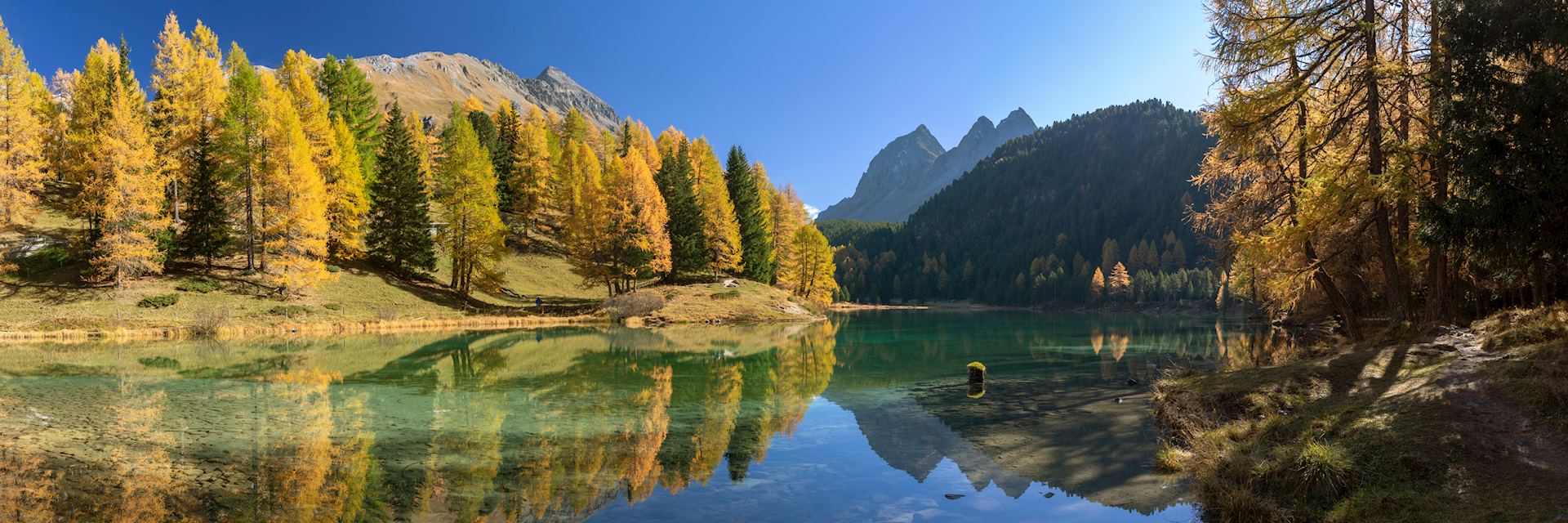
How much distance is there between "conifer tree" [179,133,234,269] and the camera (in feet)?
128

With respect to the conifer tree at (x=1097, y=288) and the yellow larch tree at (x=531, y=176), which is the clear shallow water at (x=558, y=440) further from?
the conifer tree at (x=1097, y=288)

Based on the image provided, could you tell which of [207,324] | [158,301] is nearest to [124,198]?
[158,301]

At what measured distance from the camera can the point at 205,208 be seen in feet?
129

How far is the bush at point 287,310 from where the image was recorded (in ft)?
122

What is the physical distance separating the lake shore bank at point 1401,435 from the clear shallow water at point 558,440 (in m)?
1.02

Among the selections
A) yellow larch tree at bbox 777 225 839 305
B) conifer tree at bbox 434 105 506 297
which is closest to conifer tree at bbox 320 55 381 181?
conifer tree at bbox 434 105 506 297

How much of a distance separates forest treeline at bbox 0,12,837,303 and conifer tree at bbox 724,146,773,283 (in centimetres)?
16

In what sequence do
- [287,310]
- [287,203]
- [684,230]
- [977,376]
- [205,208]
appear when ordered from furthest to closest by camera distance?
1. [684,230]
2. [287,203]
3. [205,208]
4. [287,310]
5. [977,376]

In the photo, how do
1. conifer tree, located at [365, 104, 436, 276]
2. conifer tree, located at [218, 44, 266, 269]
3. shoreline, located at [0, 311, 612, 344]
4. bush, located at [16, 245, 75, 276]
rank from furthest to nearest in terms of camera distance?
conifer tree, located at [365, 104, 436, 276] < conifer tree, located at [218, 44, 266, 269] < bush, located at [16, 245, 75, 276] < shoreline, located at [0, 311, 612, 344]

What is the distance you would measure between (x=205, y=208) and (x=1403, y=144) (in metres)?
52.7

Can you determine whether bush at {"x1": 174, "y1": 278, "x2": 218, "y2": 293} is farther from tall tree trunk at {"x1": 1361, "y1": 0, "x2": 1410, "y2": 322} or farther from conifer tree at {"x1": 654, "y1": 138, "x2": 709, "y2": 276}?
tall tree trunk at {"x1": 1361, "y1": 0, "x2": 1410, "y2": 322}

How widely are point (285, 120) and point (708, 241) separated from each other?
30.8m

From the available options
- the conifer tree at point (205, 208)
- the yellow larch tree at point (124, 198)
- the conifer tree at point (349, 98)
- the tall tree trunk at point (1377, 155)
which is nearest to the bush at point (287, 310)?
the yellow larch tree at point (124, 198)

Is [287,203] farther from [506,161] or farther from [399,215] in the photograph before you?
[506,161]
